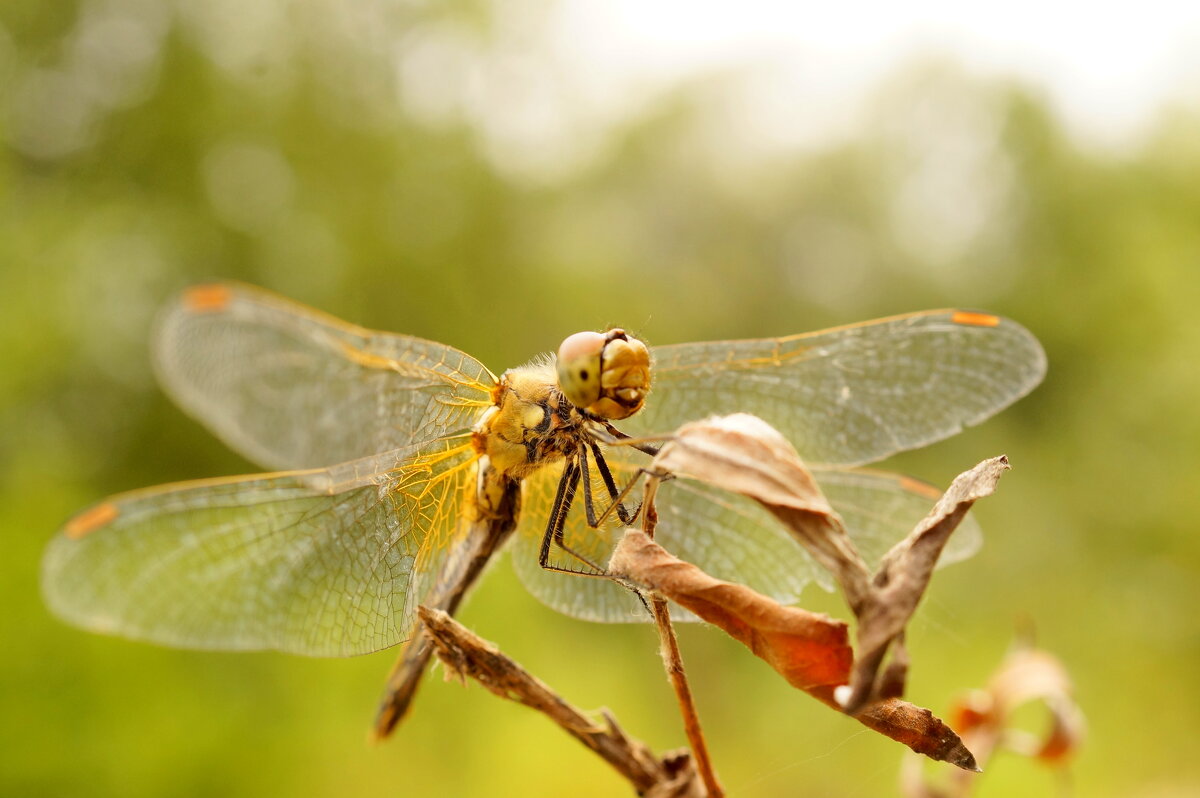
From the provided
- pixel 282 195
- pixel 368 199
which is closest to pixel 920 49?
pixel 368 199

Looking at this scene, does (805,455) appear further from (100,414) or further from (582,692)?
(100,414)

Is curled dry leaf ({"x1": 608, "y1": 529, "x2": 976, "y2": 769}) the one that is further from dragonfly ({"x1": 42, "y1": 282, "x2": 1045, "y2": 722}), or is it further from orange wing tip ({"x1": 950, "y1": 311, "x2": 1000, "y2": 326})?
orange wing tip ({"x1": 950, "y1": 311, "x2": 1000, "y2": 326})

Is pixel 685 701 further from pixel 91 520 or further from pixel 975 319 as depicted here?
pixel 91 520

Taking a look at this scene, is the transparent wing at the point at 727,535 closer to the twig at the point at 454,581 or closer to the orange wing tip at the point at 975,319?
the twig at the point at 454,581

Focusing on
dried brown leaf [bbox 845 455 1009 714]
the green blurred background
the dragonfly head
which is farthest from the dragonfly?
the green blurred background

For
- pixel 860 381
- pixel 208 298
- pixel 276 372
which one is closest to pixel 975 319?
pixel 860 381
